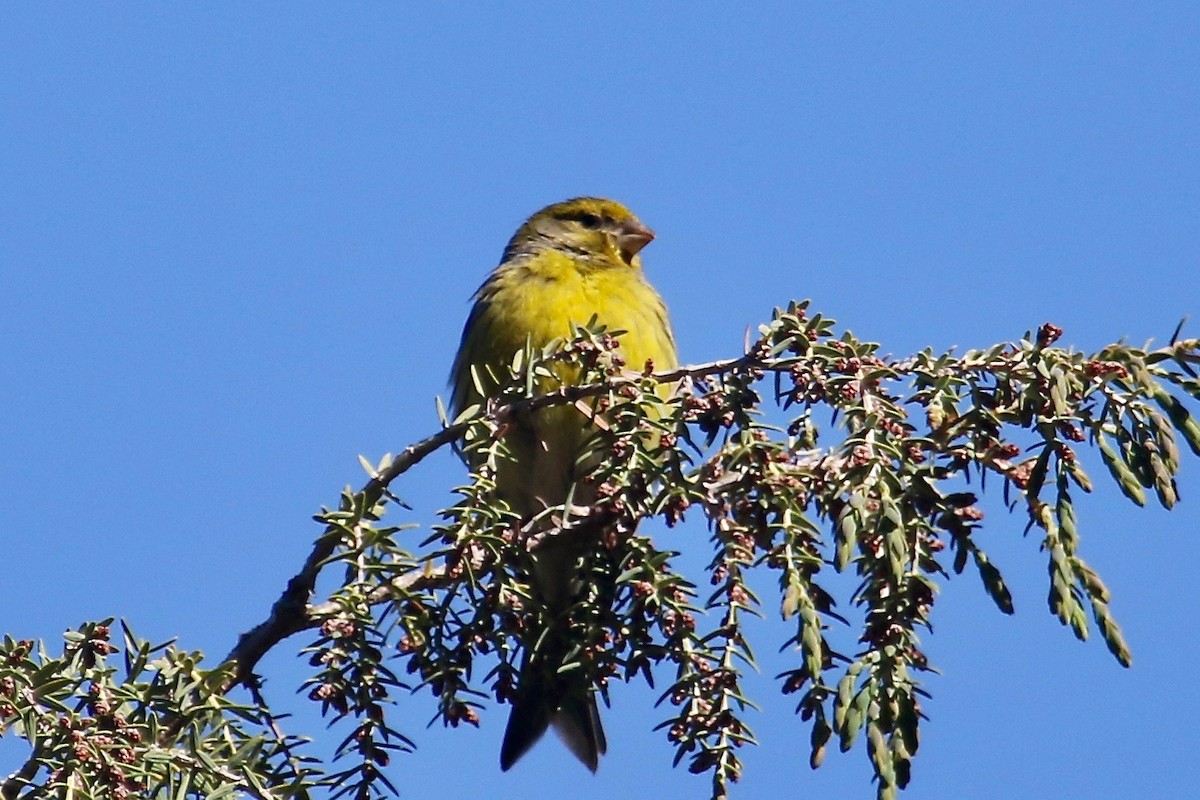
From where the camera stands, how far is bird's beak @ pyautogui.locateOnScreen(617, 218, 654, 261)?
19.2 feet

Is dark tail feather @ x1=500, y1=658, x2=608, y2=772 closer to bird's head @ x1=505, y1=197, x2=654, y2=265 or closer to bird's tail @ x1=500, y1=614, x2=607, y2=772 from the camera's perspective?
bird's tail @ x1=500, y1=614, x2=607, y2=772

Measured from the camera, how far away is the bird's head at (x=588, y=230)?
18.7 ft

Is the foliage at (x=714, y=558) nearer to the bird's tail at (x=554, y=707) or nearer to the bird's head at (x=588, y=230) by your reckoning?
the bird's tail at (x=554, y=707)

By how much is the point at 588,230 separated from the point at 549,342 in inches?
89.4

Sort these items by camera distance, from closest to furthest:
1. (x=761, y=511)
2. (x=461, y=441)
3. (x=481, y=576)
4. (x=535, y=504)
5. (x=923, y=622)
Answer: (x=923, y=622) < (x=761, y=511) < (x=481, y=576) < (x=461, y=441) < (x=535, y=504)

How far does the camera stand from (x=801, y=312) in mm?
2369

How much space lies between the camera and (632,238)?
5871mm

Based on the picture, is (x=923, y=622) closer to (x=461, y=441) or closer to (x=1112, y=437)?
(x=1112, y=437)

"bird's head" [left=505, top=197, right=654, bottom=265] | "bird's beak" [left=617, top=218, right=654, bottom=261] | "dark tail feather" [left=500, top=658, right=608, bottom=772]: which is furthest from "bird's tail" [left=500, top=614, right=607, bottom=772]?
"bird's beak" [left=617, top=218, right=654, bottom=261]

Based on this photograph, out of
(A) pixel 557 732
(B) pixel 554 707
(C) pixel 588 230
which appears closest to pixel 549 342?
(B) pixel 554 707

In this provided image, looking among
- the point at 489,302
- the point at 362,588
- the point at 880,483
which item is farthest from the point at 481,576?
the point at 489,302

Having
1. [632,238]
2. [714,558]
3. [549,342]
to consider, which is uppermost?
[632,238]

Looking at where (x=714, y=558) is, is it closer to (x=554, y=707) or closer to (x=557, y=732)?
(x=554, y=707)

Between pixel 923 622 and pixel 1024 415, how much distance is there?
0.45 metres
